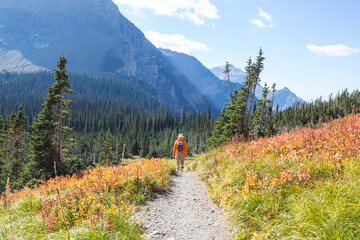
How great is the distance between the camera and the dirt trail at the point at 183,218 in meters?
4.48

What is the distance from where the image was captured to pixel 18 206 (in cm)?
586

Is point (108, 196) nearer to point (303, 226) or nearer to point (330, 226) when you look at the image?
point (303, 226)

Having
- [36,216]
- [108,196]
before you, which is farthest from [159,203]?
[36,216]

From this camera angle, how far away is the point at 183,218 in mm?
5367

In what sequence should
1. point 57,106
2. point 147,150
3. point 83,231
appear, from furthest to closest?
1. point 147,150
2. point 57,106
3. point 83,231

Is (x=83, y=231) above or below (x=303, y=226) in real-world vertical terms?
below

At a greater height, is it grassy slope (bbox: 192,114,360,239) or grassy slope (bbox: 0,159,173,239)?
grassy slope (bbox: 192,114,360,239)

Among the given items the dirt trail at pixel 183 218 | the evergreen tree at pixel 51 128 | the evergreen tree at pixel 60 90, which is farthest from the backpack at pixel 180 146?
the evergreen tree at pixel 51 128

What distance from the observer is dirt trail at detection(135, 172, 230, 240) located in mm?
4477

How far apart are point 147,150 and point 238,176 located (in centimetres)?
8587

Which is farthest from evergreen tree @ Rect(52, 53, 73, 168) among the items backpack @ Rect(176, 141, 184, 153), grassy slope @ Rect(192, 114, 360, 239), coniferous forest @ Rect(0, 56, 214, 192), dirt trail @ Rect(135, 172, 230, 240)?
grassy slope @ Rect(192, 114, 360, 239)

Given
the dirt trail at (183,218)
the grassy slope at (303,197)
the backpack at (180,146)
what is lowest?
the dirt trail at (183,218)

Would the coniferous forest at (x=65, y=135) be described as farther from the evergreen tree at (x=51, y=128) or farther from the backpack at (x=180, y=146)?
the backpack at (x=180, y=146)

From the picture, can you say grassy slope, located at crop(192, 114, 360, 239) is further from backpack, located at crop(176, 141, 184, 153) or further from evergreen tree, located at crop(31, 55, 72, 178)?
evergreen tree, located at crop(31, 55, 72, 178)
